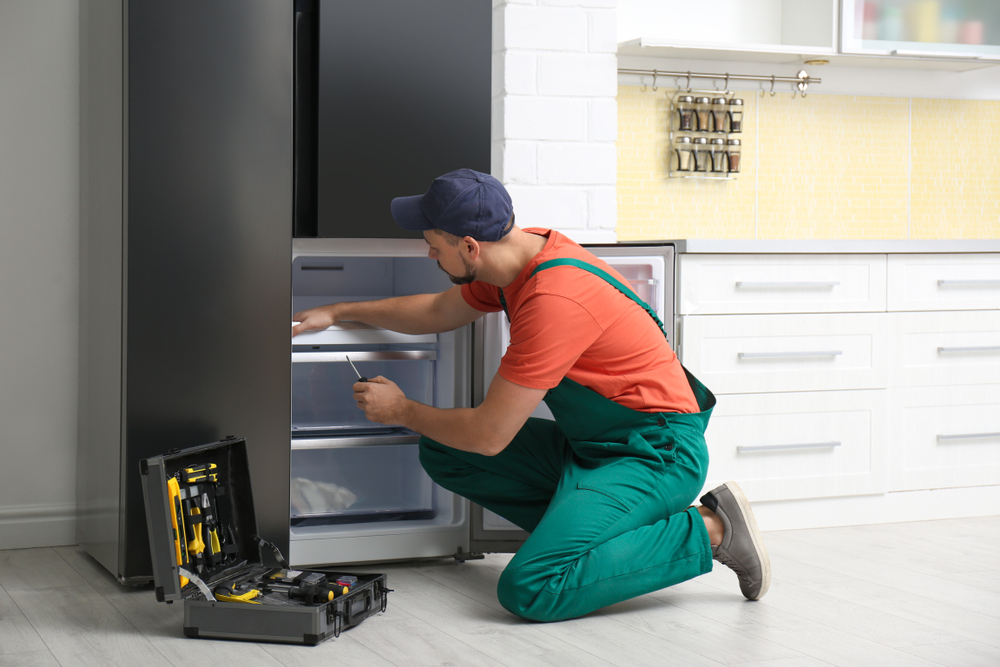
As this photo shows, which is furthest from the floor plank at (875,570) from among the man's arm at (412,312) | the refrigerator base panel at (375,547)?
the man's arm at (412,312)

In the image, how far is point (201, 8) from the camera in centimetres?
217

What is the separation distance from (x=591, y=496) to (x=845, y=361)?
1171mm

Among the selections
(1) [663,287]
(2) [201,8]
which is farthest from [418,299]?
(2) [201,8]

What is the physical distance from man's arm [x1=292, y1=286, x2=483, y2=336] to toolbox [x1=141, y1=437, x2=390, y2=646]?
0.40 meters

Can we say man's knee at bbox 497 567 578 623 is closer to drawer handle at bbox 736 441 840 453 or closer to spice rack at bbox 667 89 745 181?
drawer handle at bbox 736 441 840 453

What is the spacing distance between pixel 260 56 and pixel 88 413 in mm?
1034

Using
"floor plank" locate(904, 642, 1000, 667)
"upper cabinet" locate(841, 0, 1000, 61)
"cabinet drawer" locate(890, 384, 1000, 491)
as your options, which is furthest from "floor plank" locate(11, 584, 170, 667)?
"upper cabinet" locate(841, 0, 1000, 61)

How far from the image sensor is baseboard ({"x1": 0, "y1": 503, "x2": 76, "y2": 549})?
8.77 feet

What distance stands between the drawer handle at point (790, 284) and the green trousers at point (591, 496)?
1.95 feet

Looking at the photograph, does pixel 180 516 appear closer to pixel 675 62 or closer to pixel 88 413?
pixel 88 413

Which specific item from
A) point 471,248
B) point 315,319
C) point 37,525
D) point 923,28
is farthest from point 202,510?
point 923,28

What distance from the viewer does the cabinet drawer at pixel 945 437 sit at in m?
3.00

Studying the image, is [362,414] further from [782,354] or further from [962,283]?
[962,283]

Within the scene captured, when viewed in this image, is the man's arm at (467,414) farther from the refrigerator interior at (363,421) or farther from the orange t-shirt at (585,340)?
the refrigerator interior at (363,421)
